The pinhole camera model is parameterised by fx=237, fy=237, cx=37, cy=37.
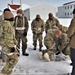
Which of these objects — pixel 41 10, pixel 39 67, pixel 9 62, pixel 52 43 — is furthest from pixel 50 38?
pixel 41 10

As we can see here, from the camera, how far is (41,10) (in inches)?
2041

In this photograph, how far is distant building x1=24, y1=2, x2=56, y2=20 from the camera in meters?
49.9

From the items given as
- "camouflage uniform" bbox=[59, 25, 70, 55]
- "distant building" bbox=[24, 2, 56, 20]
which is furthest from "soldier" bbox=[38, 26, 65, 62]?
"distant building" bbox=[24, 2, 56, 20]

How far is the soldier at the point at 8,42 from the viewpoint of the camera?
4586 mm

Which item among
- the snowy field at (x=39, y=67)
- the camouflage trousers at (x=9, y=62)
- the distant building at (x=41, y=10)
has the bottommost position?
the snowy field at (x=39, y=67)

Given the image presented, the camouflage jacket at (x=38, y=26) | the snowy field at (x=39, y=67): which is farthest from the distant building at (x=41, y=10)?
the snowy field at (x=39, y=67)

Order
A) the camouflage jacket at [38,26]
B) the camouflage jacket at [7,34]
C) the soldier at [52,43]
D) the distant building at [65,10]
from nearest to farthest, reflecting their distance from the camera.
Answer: the camouflage jacket at [7,34]
the soldier at [52,43]
the camouflage jacket at [38,26]
the distant building at [65,10]

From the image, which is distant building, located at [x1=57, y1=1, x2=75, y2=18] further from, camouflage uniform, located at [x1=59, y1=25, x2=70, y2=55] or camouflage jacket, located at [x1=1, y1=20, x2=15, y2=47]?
camouflage jacket, located at [x1=1, y1=20, x2=15, y2=47]

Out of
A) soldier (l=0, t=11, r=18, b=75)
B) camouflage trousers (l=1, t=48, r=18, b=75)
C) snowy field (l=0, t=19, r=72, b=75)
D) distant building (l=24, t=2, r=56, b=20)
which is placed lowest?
snowy field (l=0, t=19, r=72, b=75)

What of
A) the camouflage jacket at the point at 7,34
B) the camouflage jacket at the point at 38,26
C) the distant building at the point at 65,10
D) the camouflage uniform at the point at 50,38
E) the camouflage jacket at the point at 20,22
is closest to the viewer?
the camouflage jacket at the point at 7,34

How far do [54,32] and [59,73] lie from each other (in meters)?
1.64

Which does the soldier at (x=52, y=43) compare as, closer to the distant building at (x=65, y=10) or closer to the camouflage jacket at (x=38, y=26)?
the camouflage jacket at (x=38, y=26)

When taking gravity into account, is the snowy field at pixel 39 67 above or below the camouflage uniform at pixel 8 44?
Result: below

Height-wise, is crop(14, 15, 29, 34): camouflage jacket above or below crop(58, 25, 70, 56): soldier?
above
